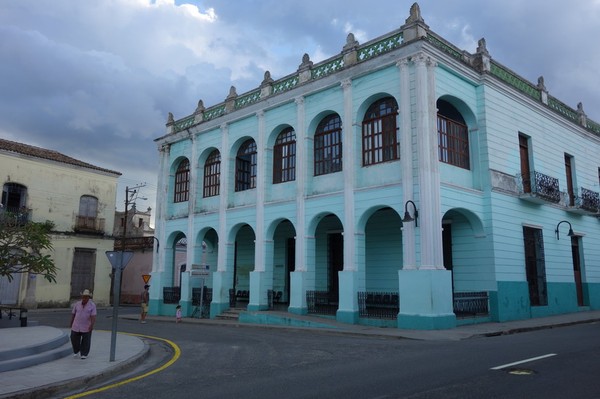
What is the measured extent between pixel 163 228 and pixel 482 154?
1623 centimetres

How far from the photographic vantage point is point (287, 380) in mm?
7676

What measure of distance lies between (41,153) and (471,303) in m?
26.6

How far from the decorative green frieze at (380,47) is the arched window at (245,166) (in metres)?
6.99

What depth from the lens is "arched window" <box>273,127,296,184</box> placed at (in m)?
21.1

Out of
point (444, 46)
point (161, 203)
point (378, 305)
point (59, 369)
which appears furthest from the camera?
point (161, 203)

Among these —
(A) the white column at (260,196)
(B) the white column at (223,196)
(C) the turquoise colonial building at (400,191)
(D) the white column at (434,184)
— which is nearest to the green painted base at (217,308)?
(C) the turquoise colonial building at (400,191)

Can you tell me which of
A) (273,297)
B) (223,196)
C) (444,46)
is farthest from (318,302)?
(444,46)

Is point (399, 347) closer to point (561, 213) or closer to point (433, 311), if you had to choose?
point (433, 311)

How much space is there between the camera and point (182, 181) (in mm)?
26469

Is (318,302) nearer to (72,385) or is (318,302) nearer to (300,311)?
(300,311)

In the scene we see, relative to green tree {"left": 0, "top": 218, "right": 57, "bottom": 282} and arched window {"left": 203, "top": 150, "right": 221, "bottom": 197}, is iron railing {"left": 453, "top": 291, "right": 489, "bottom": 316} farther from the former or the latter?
arched window {"left": 203, "top": 150, "right": 221, "bottom": 197}

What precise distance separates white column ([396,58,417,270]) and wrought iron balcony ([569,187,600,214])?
1006cm

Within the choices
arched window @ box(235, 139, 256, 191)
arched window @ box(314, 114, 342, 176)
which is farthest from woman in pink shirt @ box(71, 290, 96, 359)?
arched window @ box(235, 139, 256, 191)

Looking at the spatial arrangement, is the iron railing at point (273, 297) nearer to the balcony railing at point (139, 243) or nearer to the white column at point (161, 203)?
the white column at point (161, 203)
